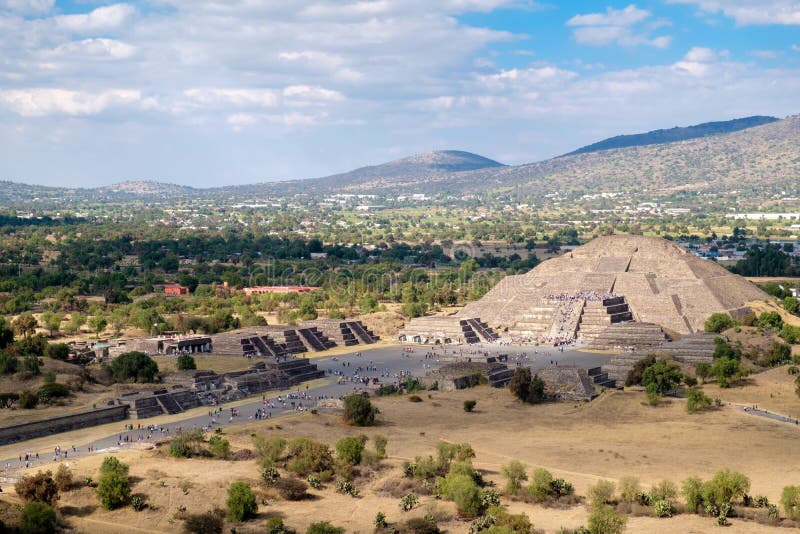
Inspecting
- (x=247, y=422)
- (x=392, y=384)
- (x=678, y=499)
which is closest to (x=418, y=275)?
(x=392, y=384)

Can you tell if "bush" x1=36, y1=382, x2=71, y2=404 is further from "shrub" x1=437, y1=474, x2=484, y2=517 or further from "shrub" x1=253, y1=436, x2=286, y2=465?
"shrub" x1=437, y1=474, x2=484, y2=517

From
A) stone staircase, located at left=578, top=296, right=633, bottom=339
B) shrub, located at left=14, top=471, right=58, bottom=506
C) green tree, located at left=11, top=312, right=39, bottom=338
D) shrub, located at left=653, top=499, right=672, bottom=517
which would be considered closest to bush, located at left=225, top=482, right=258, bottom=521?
shrub, located at left=14, top=471, right=58, bottom=506

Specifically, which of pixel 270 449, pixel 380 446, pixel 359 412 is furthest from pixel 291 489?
pixel 359 412

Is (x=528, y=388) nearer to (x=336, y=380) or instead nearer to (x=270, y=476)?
(x=336, y=380)

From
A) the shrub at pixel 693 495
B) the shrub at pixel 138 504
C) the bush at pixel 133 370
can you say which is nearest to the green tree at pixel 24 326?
the bush at pixel 133 370

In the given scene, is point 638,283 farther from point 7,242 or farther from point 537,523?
point 7,242
